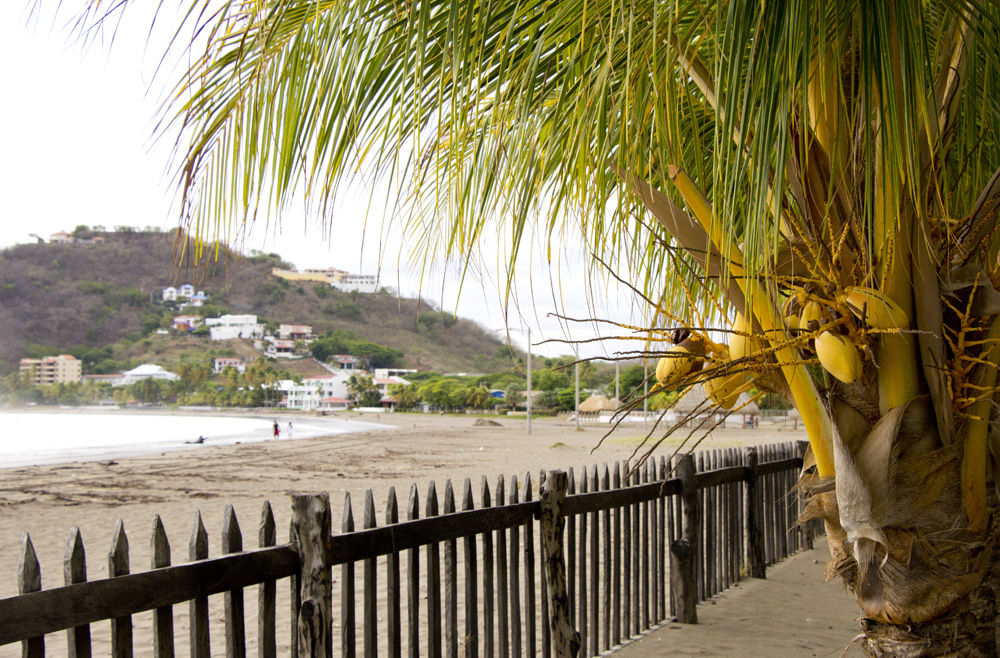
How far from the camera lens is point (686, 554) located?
4.46 m

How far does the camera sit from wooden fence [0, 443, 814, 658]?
1951 millimetres

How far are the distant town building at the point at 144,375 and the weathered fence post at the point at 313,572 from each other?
122m

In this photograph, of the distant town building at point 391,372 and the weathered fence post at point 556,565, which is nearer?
the weathered fence post at point 556,565

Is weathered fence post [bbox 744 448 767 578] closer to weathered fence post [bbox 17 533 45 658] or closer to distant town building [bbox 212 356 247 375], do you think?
weathered fence post [bbox 17 533 45 658]

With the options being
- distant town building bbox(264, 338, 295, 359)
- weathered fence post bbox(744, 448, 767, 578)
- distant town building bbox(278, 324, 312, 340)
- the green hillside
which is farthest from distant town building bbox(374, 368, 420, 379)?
weathered fence post bbox(744, 448, 767, 578)

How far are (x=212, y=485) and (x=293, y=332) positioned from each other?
137 metres

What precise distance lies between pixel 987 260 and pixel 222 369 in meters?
128

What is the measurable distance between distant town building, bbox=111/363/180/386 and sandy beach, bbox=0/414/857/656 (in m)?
94.2

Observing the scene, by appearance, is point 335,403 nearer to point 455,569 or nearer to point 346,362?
point 346,362

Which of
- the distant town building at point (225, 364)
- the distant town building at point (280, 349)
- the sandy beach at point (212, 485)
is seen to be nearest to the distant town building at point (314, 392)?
the distant town building at point (225, 364)

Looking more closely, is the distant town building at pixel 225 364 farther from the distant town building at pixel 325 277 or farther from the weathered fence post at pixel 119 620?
the weathered fence post at pixel 119 620

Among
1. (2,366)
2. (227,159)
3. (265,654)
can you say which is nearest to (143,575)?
(265,654)

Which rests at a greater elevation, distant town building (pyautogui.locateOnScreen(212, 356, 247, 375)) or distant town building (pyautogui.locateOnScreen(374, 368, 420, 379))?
distant town building (pyautogui.locateOnScreen(212, 356, 247, 375))

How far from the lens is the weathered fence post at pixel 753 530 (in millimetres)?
5566
